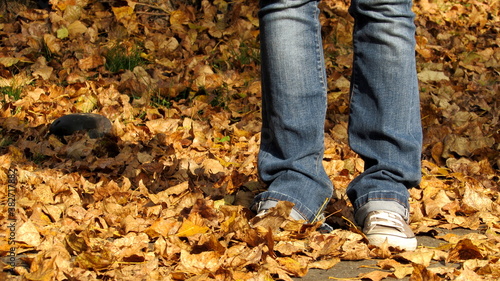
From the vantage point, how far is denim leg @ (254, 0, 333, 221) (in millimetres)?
2096

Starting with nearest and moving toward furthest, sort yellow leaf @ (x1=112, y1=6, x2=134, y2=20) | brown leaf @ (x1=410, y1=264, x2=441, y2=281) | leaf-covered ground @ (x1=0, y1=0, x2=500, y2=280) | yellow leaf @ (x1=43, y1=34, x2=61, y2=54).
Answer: brown leaf @ (x1=410, y1=264, x2=441, y2=281) < leaf-covered ground @ (x1=0, y1=0, x2=500, y2=280) < yellow leaf @ (x1=43, y1=34, x2=61, y2=54) < yellow leaf @ (x1=112, y1=6, x2=134, y2=20)

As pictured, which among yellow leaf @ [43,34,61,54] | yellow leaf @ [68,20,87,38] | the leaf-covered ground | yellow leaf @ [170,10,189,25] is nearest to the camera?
the leaf-covered ground

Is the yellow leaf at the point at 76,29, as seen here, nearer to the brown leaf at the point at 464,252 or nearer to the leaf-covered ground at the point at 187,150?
the leaf-covered ground at the point at 187,150

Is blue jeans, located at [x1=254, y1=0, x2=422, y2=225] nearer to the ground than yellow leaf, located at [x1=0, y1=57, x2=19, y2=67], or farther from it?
farther from it

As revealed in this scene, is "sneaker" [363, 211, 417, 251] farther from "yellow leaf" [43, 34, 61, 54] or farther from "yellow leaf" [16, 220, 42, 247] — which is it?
"yellow leaf" [43, 34, 61, 54]

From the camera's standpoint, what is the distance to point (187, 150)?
3.34m

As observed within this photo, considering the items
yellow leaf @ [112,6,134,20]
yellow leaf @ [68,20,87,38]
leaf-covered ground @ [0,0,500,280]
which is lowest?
leaf-covered ground @ [0,0,500,280]

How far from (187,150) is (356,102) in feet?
4.38

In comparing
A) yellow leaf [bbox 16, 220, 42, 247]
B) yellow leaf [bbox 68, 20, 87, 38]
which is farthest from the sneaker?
yellow leaf [bbox 68, 20, 87, 38]

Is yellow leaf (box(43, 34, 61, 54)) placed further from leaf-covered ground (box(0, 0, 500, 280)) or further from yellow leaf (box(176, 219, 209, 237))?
yellow leaf (box(176, 219, 209, 237))

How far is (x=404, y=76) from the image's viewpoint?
213 centimetres

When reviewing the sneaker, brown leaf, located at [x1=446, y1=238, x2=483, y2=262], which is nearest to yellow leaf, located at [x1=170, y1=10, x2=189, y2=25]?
the sneaker

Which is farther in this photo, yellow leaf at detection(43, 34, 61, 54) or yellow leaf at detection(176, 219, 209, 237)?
yellow leaf at detection(43, 34, 61, 54)

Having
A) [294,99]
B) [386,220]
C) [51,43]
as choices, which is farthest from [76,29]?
[386,220]
